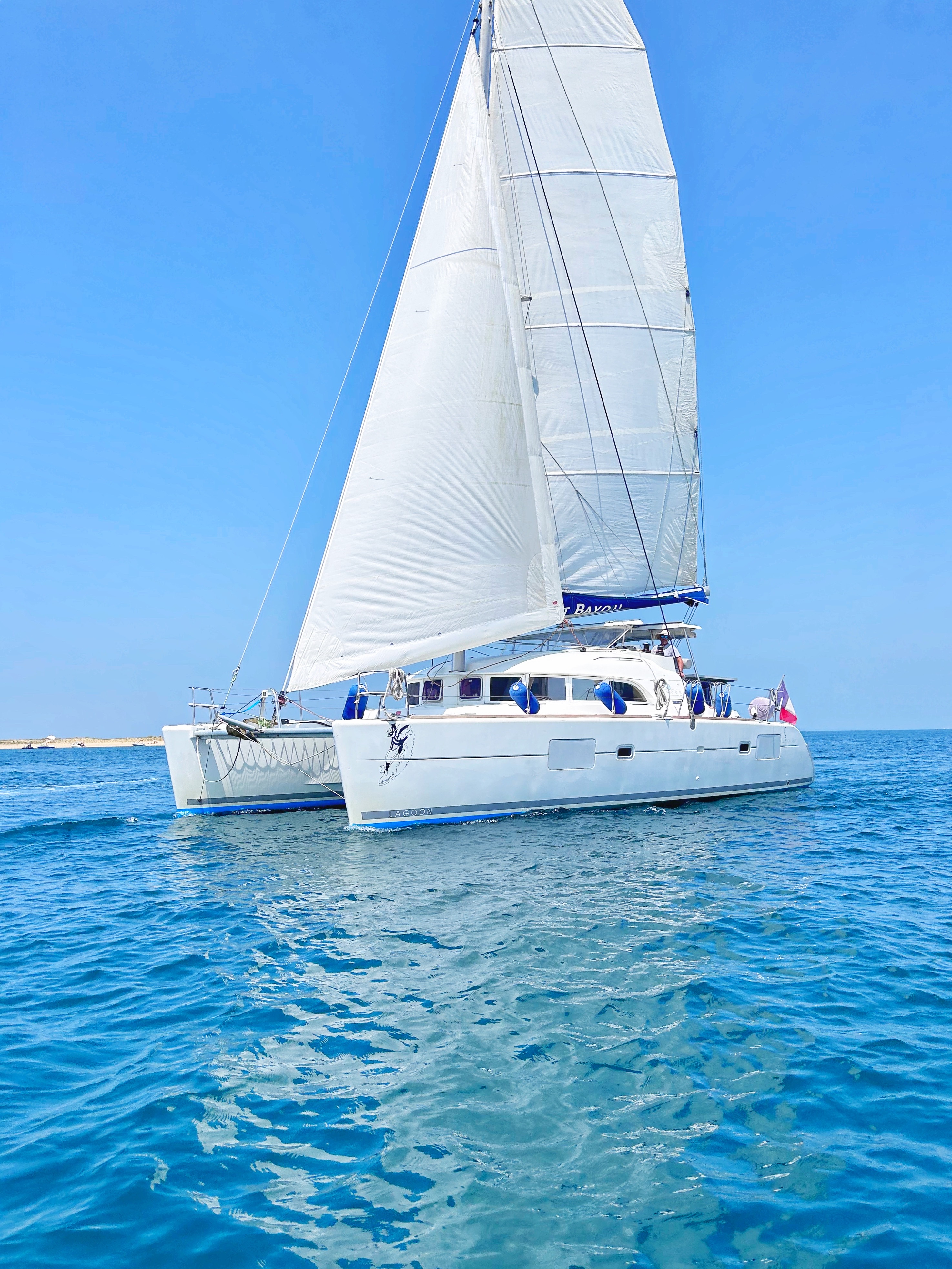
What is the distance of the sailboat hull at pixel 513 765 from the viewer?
44.9 feet

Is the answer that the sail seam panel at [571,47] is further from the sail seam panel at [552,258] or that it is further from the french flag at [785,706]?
the french flag at [785,706]

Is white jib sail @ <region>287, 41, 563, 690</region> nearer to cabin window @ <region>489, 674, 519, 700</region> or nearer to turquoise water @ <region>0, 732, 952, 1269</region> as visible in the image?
cabin window @ <region>489, 674, 519, 700</region>

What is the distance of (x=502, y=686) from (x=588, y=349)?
9.62 meters


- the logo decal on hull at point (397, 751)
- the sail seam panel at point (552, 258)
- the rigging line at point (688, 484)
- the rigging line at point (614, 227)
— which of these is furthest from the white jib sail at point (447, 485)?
the rigging line at point (688, 484)

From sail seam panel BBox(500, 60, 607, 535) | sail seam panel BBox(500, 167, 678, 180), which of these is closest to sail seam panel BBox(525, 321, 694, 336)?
sail seam panel BBox(500, 60, 607, 535)

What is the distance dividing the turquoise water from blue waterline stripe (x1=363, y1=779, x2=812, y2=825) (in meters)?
3.19

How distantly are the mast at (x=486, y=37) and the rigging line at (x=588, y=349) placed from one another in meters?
0.95

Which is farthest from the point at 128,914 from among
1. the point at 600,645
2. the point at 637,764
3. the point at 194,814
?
the point at 600,645

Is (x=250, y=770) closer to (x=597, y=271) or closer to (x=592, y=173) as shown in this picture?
(x=597, y=271)

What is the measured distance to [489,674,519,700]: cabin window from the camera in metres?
15.6

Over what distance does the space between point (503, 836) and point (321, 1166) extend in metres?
9.40

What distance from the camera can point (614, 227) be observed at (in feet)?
67.6

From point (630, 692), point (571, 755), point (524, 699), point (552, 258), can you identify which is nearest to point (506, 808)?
point (571, 755)

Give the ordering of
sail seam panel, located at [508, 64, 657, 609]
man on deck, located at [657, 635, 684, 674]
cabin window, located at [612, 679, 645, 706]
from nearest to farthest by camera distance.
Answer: cabin window, located at [612, 679, 645, 706] → man on deck, located at [657, 635, 684, 674] → sail seam panel, located at [508, 64, 657, 609]
